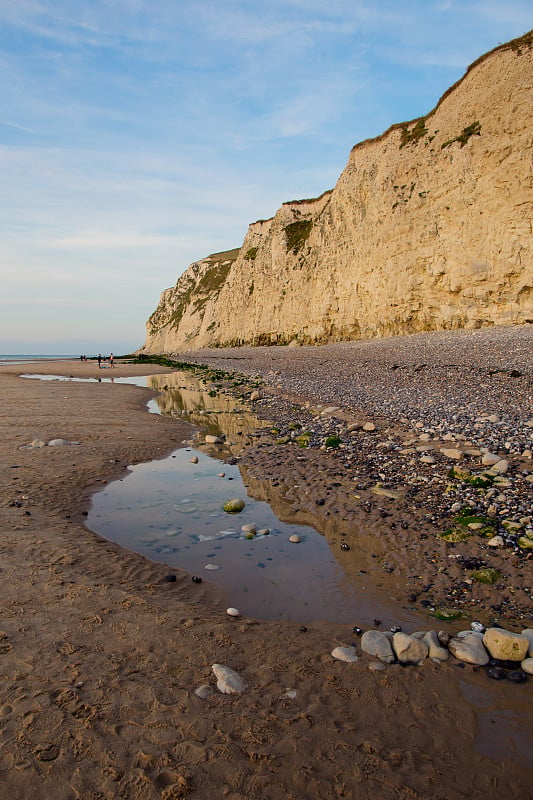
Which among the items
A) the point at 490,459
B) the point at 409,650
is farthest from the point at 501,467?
the point at 409,650

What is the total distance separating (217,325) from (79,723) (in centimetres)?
7346

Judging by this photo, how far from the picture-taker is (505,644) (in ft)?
11.1

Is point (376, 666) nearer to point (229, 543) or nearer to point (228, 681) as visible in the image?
point (228, 681)

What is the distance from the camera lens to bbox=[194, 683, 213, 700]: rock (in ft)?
9.65

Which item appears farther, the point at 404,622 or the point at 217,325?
the point at 217,325

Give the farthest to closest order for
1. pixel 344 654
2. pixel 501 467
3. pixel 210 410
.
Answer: pixel 210 410, pixel 501 467, pixel 344 654

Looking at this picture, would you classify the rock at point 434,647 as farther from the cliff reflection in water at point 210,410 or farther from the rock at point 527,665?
the cliff reflection in water at point 210,410

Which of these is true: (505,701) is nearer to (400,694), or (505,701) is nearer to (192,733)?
(400,694)

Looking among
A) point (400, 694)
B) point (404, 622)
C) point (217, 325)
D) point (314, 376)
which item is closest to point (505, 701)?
point (400, 694)

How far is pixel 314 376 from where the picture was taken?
20766 millimetres

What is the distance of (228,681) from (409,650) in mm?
1385

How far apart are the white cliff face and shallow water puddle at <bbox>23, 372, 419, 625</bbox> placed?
78.1 ft

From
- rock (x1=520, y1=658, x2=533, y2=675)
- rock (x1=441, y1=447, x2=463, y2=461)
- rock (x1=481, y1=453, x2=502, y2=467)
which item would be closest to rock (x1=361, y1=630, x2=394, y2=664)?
rock (x1=520, y1=658, x2=533, y2=675)

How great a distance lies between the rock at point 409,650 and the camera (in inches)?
133
